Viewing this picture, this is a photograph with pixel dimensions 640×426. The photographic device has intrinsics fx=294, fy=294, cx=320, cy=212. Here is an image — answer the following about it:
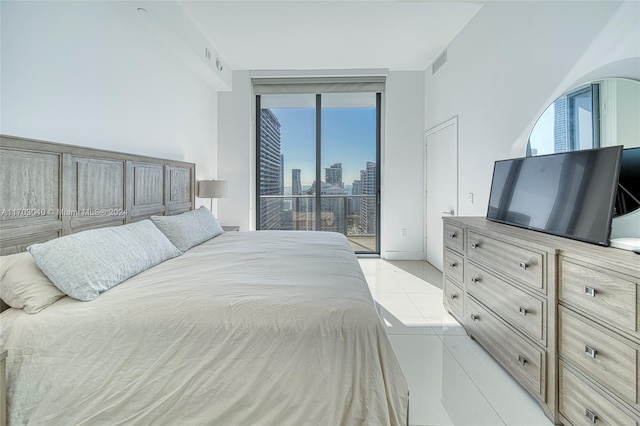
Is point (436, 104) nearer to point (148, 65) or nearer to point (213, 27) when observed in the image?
point (213, 27)

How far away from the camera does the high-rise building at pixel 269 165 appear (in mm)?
5305

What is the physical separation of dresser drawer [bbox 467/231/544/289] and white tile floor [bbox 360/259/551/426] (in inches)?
26.9

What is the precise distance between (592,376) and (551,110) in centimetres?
182

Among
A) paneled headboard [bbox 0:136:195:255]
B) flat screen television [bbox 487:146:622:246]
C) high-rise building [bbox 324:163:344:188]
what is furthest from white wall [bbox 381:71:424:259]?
paneled headboard [bbox 0:136:195:255]

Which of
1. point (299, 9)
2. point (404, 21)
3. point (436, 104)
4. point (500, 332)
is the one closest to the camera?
point (500, 332)

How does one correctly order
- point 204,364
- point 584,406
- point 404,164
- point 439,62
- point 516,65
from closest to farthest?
point 204,364 → point 584,406 → point 516,65 → point 439,62 → point 404,164

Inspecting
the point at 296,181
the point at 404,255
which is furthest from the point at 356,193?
the point at 404,255

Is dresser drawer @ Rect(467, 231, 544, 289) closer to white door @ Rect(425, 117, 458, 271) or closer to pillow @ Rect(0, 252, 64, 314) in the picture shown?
white door @ Rect(425, 117, 458, 271)

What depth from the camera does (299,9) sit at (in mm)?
3170

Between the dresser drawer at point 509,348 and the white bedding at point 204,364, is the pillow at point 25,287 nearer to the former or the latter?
the white bedding at point 204,364

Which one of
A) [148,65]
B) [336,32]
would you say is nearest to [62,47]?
[148,65]

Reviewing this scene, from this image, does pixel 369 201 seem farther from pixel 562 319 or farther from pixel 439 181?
pixel 562 319

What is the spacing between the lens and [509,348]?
74.0 inches

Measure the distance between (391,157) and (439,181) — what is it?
0.95 m
